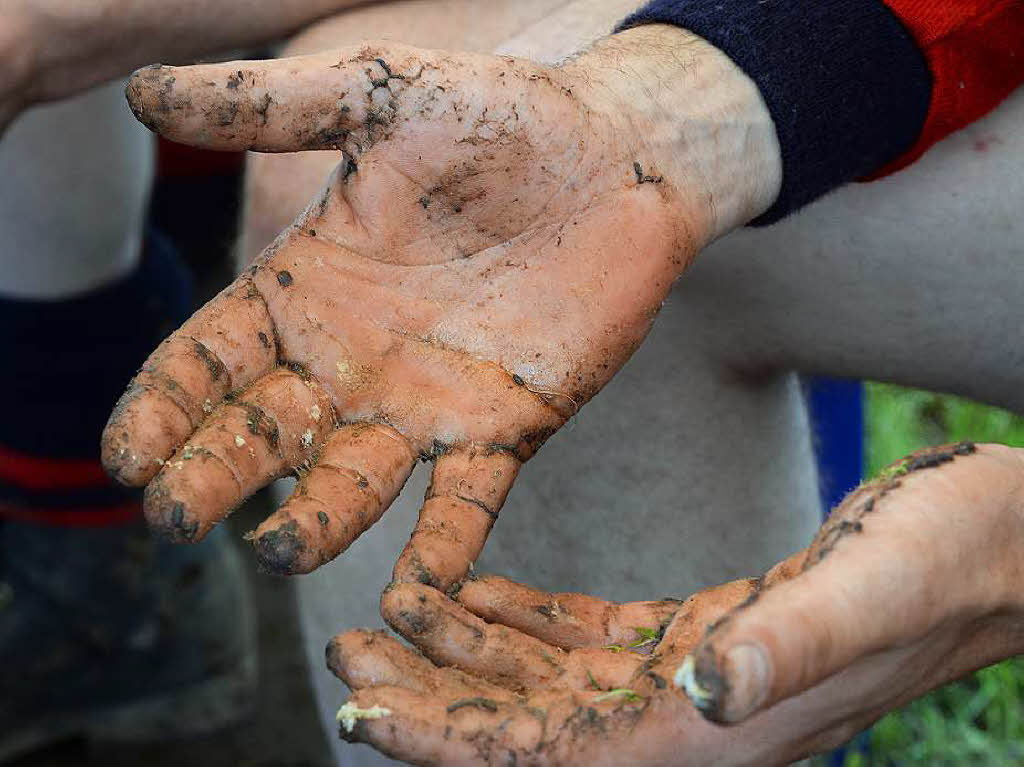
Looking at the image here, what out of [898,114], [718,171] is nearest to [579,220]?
[718,171]

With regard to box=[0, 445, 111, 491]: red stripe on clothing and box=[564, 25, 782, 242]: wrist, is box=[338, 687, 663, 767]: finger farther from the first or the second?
box=[0, 445, 111, 491]: red stripe on clothing

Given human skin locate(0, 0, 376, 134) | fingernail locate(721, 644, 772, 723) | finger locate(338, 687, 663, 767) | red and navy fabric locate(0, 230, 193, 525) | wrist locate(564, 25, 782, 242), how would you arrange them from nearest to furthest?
fingernail locate(721, 644, 772, 723) < finger locate(338, 687, 663, 767) < wrist locate(564, 25, 782, 242) < human skin locate(0, 0, 376, 134) < red and navy fabric locate(0, 230, 193, 525)

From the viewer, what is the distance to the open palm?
3.14 feet

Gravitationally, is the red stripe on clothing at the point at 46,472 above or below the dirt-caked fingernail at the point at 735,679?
below

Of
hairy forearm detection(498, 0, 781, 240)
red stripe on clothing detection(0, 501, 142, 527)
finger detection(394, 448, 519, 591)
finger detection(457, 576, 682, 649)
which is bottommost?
red stripe on clothing detection(0, 501, 142, 527)

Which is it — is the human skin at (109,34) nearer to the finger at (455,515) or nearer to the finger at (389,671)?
the finger at (455,515)

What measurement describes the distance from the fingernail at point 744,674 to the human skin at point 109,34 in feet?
3.26

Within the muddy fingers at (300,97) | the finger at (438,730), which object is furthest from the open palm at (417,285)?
the finger at (438,730)

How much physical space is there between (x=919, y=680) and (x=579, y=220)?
1.54 ft

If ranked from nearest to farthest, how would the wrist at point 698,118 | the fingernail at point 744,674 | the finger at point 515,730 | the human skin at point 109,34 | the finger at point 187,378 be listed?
the fingernail at point 744,674, the finger at point 515,730, the finger at point 187,378, the wrist at point 698,118, the human skin at point 109,34

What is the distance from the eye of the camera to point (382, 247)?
107 centimetres

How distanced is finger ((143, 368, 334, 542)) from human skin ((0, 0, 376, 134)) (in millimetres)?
530

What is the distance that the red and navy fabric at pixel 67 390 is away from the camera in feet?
5.31

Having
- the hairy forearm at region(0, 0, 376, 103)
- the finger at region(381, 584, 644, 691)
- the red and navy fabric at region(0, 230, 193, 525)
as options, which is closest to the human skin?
the hairy forearm at region(0, 0, 376, 103)
